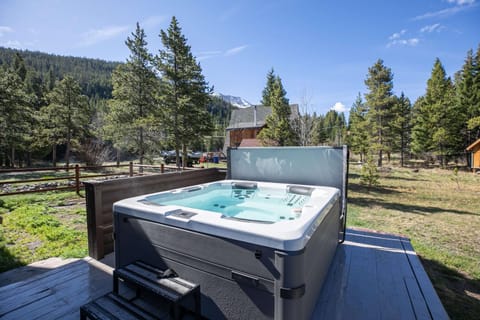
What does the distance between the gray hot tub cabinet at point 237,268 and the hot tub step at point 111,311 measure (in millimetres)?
353

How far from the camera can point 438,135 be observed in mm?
15023

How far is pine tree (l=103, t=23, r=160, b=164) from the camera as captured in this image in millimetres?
11062

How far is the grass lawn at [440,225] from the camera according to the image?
7.76ft

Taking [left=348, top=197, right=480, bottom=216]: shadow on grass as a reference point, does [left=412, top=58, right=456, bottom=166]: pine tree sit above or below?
above

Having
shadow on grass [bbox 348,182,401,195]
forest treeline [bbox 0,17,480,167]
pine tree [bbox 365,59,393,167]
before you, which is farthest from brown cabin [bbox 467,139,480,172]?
shadow on grass [bbox 348,182,401,195]

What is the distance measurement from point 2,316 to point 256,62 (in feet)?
31.5

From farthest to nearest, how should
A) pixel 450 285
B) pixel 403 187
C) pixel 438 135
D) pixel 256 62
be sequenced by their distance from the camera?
pixel 438 135 < pixel 256 62 < pixel 403 187 < pixel 450 285

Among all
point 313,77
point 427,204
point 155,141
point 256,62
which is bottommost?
point 427,204

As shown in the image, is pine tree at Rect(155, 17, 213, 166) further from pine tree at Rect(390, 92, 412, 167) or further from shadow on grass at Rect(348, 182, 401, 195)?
pine tree at Rect(390, 92, 412, 167)

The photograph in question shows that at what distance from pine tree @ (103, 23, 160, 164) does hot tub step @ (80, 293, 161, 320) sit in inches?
402

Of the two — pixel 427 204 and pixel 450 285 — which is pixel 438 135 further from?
pixel 450 285

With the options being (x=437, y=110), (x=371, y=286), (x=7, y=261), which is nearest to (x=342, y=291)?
(x=371, y=286)

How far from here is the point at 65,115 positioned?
48.6 ft

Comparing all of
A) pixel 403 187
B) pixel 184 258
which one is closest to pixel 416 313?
pixel 184 258
